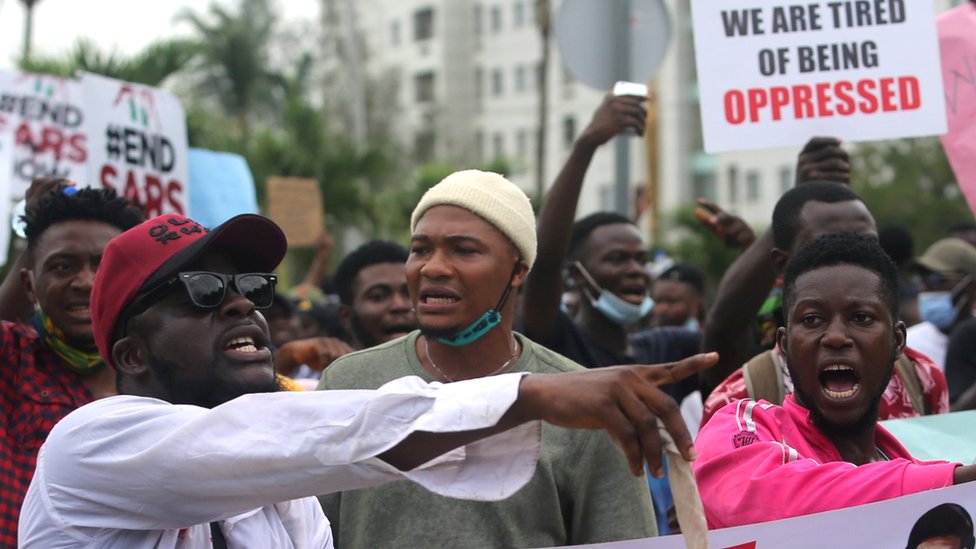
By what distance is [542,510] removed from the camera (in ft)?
10.2

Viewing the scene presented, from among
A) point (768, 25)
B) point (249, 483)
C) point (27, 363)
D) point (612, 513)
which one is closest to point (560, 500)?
point (612, 513)

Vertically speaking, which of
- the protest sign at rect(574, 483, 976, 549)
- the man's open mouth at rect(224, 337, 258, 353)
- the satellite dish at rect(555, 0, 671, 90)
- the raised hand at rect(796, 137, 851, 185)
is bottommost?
the protest sign at rect(574, 483, 976, 549)

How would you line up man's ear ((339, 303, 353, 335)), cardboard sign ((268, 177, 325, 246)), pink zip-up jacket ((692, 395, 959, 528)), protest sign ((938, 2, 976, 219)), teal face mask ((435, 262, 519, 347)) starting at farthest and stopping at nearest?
cardboard sign ((268, 177, 325, 246)) < man's ear ((339, 303, 353, 335)) < protest sign ((938, 2, 976, 219)) < teal face mask ((435, 262, 519, 347)) < pink zip-up jacket ((692, 395, 959, 528))

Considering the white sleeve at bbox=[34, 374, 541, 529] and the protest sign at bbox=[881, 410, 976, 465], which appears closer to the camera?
the white sleeve at bbox=[34, 374, 541, 529]

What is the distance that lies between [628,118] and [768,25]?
0.72m

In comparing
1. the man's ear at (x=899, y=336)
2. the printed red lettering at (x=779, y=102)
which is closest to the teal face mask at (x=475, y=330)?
the man's ear at (x=899, y=336)

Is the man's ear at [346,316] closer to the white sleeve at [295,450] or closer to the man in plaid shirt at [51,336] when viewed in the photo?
the man in plaid shirt at [51,336]

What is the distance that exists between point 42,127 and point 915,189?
2715 cm

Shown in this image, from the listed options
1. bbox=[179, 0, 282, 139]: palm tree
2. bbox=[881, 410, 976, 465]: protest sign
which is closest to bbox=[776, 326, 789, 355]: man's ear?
bbox=[881, 410, 976, 465]: protest sign

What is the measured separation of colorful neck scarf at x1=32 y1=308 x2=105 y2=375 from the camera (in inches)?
159

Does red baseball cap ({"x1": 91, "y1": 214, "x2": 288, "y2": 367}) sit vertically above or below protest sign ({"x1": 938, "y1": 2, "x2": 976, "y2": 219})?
below

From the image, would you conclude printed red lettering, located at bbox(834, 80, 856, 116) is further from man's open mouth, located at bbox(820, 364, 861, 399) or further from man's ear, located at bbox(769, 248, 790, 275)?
man's open mouth, located at bbox(820, 364, 861, 399)

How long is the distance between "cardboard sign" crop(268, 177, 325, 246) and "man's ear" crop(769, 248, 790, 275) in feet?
19.5

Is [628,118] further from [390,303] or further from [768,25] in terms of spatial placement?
[390,303]
